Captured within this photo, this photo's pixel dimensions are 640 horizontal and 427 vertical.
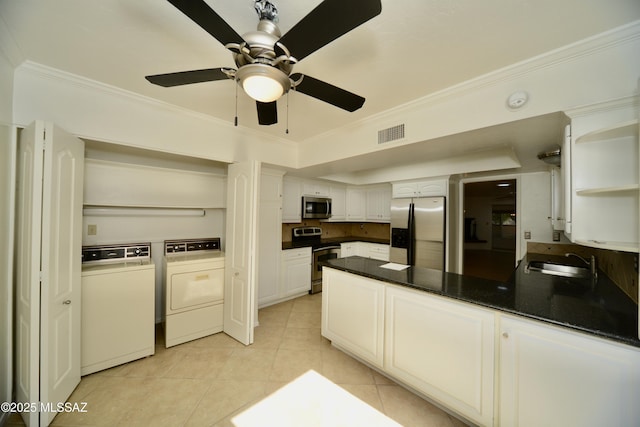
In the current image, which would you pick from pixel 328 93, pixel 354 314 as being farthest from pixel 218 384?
pixel 328 93

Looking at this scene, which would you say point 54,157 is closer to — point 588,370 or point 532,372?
point 532,372

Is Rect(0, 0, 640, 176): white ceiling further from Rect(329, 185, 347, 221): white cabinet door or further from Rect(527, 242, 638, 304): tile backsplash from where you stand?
Rect(329, 185, 347, 221): white cabinet door

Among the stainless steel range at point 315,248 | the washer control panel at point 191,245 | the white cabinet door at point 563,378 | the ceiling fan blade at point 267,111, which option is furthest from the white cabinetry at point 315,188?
the white cabinet door at point 563,378

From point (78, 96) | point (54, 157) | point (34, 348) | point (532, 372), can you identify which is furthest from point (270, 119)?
point (532, 372)

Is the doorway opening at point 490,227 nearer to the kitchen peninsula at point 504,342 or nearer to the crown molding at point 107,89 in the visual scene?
the kitchen peninsula at point 504,342

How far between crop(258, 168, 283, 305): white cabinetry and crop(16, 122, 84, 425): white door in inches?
75.8

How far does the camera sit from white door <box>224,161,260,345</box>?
2.54 m

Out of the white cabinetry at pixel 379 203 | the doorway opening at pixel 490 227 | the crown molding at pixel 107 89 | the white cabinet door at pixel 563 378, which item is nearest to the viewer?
the white cabinet door at pixel 563 378

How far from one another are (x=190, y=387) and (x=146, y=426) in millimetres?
377

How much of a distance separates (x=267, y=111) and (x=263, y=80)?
0.47 metres

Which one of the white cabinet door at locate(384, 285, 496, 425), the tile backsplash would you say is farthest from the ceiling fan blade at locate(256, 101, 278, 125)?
the tile backsplash

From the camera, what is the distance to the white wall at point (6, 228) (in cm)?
158

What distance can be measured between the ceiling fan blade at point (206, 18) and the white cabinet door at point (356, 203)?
428 centimetres

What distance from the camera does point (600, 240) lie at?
4.41 ft
